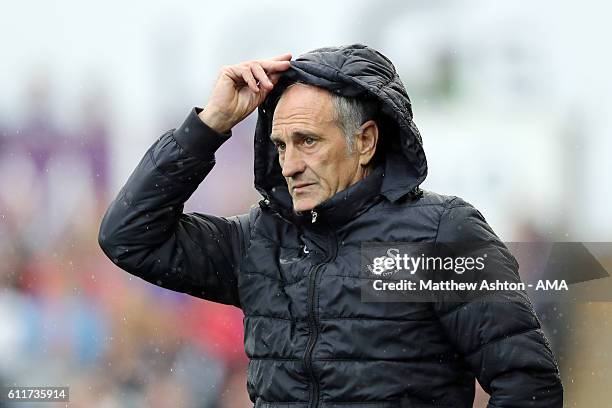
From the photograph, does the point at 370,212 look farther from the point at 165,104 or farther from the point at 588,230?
the point at 165,104

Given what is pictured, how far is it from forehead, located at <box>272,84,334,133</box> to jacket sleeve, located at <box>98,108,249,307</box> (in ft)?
0.58

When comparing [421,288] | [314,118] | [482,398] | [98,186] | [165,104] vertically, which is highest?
[314,118]

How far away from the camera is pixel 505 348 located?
9.92ft

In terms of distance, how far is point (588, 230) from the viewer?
5.70 meters

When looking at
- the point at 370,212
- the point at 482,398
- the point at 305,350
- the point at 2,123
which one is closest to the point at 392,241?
the point at 370,212

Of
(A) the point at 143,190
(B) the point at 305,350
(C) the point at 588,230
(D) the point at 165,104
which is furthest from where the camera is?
(D) the point at 165,104

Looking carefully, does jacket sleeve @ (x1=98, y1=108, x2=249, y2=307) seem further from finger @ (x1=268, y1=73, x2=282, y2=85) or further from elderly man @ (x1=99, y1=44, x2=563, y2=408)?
finger @ (x1=268, y1=73, x2=282, y2=85)

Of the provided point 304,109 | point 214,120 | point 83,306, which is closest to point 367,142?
point 304,109

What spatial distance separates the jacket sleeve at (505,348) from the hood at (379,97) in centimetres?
37

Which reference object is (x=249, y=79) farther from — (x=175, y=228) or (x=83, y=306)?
(x=83, y=306)

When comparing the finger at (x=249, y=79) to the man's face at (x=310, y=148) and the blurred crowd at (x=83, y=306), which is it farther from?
the blurred crowd at (x=83, y=306)

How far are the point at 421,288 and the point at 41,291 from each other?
369cm

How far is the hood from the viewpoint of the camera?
3205 millimetres

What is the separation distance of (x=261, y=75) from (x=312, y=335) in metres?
0.72
